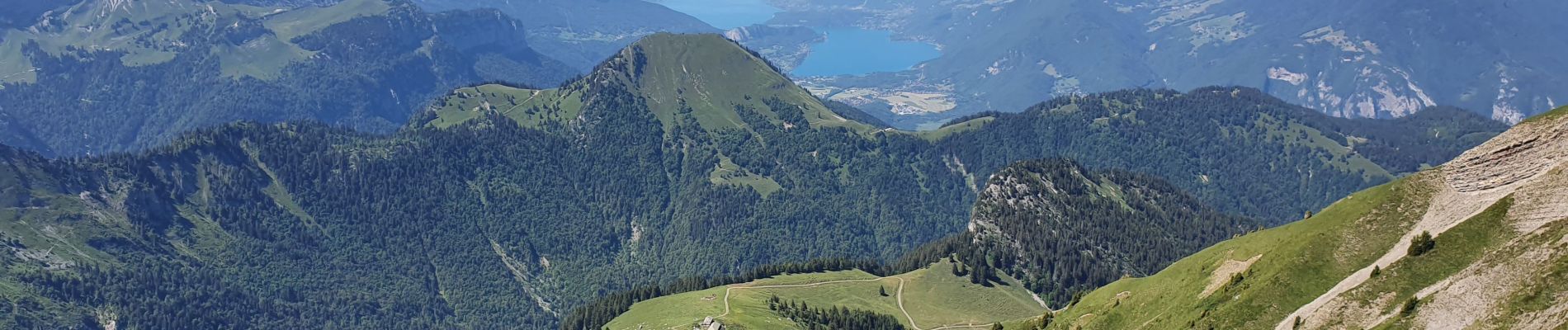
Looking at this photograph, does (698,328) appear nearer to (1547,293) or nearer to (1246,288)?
(1246,288)

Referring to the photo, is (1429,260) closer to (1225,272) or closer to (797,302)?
(1225,272)

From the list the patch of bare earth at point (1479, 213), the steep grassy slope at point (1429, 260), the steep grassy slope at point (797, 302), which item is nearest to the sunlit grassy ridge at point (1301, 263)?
the steep grassy slope at point (1429, 260)

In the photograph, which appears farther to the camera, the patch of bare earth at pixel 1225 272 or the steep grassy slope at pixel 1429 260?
the patch of bare earth at pixel 1225 272

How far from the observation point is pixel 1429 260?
7631cm

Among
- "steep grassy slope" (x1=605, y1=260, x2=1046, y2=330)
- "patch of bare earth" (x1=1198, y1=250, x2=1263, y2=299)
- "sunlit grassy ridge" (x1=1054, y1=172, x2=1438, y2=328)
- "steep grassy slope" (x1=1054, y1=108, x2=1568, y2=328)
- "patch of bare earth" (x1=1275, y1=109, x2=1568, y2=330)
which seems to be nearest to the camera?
"steep grassy slope" (x1=1054, y1=108, x2=1568, y2=328)

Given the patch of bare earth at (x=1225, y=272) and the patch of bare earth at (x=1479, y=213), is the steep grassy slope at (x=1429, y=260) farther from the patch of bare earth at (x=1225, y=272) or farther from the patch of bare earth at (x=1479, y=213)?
the patch of bare earth at (x=1225, y=272)

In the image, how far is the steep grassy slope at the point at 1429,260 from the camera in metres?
66.3

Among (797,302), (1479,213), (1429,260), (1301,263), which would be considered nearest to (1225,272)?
(1301,263)

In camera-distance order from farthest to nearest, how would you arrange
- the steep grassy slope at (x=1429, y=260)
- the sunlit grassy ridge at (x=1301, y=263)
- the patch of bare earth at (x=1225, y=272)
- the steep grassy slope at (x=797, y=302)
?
the steep grassy slope at (x=797, y=302) < the patch of bare earth at (x=1225, y=272) < the sunlit grassy ridge at (x=1301, y=263) < the steep grassy slope at (x=1429, y=260)

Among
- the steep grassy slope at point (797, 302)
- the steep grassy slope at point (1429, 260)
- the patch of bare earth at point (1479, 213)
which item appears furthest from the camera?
the steep grassy slope at point (797, 302)

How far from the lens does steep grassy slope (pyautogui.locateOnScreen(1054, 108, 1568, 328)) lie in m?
66.3

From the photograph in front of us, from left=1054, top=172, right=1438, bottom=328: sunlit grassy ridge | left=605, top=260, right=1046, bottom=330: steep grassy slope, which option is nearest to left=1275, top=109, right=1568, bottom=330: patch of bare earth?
left=1054, top=172, right=1438, bottom=328: sunlit grassy ridge

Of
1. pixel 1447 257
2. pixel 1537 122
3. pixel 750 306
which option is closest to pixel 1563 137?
pixel 1537 122

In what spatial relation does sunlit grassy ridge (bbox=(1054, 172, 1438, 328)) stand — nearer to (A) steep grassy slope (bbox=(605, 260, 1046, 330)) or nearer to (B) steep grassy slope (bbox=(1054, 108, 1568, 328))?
(B) steep grassy slope (bbox=(1054, 108, 1568, 328))
